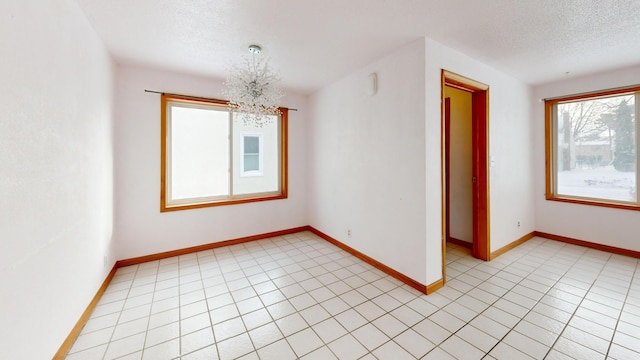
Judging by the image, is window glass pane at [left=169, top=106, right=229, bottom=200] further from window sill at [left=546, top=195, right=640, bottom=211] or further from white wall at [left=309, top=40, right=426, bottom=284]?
window sill at [left=546, top=195, right=640, bottom=211]

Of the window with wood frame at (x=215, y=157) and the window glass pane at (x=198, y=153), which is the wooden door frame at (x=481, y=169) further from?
the window glass pane at (x=198, y=153)

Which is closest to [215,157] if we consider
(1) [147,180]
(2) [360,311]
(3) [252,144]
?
(3) [252,144]

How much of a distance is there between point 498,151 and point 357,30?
2580 millimetres

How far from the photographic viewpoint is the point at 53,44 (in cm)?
157

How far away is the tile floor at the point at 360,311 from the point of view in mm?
1728

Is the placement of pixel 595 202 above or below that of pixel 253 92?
below

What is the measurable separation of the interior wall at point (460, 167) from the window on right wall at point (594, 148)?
4.78 ft

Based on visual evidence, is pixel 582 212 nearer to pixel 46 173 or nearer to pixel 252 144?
pixel 252 144

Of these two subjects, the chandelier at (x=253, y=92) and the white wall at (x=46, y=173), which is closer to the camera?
the white wall at (x=46, y=173)

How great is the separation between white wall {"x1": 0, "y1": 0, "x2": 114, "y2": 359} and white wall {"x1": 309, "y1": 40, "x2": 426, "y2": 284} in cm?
281

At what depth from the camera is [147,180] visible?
3.27 m

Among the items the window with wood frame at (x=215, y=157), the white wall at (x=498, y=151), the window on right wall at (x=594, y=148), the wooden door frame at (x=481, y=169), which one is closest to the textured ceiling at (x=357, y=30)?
the white wall at (x=498, y=151)

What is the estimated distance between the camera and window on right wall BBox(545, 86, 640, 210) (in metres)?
3.30

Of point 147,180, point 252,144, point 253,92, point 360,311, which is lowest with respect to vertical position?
point 360,311
